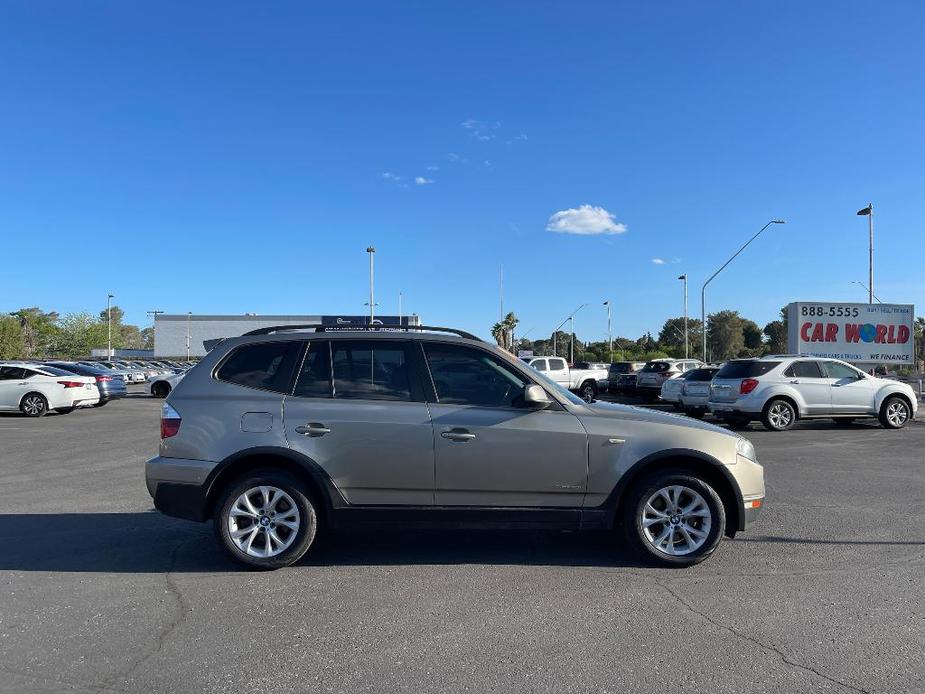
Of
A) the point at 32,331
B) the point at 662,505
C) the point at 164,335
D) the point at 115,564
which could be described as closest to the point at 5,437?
the point at 115,564

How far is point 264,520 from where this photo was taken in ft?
17.0

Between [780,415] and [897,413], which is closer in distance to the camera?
[780,415]

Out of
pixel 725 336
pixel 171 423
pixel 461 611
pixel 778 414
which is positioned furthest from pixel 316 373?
pixel 725 336

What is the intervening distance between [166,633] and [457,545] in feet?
8.12

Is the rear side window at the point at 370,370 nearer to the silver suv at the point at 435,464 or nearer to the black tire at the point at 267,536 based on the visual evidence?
the silver suv at the point at 435,464

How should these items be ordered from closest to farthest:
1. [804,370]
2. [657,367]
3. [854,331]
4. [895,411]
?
1. [804,370]
2. [895,411]
3. [854,331]
4. [657,367]

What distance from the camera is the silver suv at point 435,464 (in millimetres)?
5109

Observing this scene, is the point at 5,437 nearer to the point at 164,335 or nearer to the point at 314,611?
the point at 314,611

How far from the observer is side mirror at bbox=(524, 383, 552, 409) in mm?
5059

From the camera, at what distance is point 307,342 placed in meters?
5.50

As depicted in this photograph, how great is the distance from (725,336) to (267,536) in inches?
3593

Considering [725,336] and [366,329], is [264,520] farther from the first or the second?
[725,336]

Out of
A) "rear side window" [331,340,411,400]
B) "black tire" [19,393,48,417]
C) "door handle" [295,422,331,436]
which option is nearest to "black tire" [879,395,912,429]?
"rear side window" [331,340,411,400]

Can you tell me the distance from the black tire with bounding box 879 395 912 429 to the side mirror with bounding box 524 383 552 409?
45.9ft
